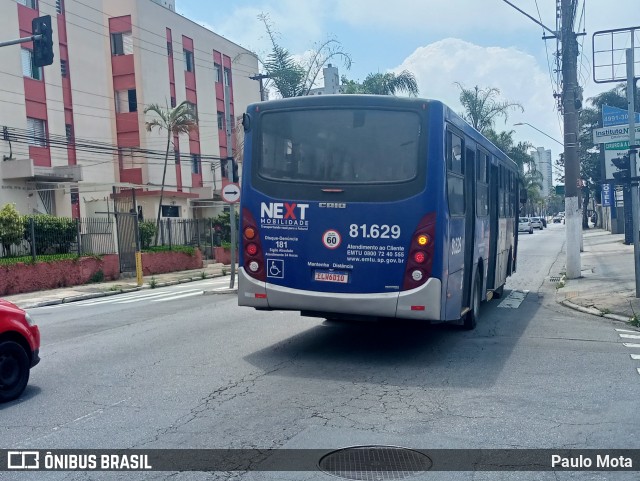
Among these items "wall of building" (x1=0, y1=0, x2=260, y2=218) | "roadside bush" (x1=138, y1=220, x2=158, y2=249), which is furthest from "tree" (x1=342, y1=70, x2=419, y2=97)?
"roadside bush" (x1=138, y1=220, x2=158, y2=249)

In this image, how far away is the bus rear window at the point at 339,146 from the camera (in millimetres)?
8211

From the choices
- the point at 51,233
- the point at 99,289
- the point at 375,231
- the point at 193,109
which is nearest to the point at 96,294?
the point at 99,289

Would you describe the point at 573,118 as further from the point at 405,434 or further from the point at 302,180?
the point at 405,434

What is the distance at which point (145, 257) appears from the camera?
2833 cm

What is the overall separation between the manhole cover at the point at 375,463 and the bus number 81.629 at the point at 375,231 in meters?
3.28

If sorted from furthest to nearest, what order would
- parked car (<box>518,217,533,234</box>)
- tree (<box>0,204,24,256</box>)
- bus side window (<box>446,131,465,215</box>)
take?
parked car (<box>518,217,533,234</box>)
tree (<box>0,204,24,256</box>)
bus side window (<box>446,131,465,215</box>)

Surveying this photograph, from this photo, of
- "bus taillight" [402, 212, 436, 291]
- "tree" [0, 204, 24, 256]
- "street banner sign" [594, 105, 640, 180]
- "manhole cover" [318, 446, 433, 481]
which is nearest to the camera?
"manhole cover" [318, 446, 433, 481]

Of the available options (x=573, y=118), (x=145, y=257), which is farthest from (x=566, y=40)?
(x=145, y=257)

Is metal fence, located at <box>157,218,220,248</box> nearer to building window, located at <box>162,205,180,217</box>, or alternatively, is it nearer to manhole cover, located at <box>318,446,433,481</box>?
building window, located at <box>162,205,180,217</box>

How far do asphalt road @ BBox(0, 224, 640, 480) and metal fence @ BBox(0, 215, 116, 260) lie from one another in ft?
39.5

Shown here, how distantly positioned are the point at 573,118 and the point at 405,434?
15701 millimetres

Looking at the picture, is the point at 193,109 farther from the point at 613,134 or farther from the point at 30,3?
the point at 613,134

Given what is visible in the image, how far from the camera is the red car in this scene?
6746 mm

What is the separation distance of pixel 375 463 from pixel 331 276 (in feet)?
11.7
